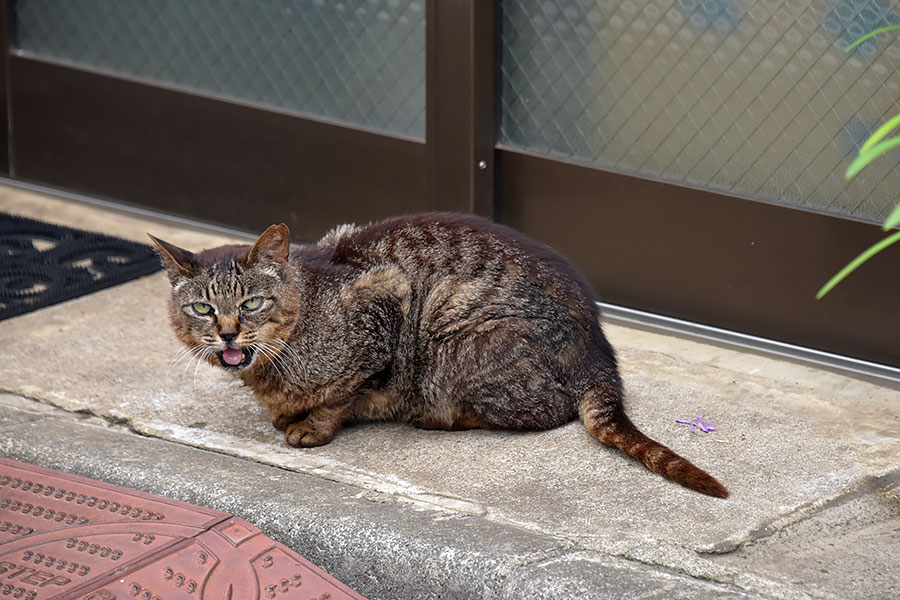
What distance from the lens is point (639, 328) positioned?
15.1 feet

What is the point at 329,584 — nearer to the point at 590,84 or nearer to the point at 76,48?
the point at 590,84

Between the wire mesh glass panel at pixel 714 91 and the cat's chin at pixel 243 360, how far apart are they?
1.67 m

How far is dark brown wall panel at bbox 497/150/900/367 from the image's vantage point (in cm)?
417

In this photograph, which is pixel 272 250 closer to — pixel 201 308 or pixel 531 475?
pixel 201 308

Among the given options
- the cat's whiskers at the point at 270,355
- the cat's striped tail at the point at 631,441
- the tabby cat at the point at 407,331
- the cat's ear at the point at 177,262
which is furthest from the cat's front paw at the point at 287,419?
the cat's striped tail at the point at 631,441

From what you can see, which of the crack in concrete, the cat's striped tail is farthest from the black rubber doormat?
the crack in concrete

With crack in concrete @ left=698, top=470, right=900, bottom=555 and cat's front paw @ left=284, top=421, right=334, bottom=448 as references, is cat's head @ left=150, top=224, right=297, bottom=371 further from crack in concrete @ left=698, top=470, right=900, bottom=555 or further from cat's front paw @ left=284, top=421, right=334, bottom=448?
crack in concrete @ left=698, top=470, right=900, bottom=555

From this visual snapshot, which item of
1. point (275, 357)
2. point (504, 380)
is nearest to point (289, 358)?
point (275, 357)

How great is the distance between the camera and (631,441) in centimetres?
349

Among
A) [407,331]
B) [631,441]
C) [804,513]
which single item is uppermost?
[407,331]

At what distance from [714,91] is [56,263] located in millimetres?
2810

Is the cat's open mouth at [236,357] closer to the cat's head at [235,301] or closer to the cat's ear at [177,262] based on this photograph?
the cat's head at [235,301]

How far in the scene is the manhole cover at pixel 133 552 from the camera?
3.02 m

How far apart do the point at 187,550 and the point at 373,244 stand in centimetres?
118
